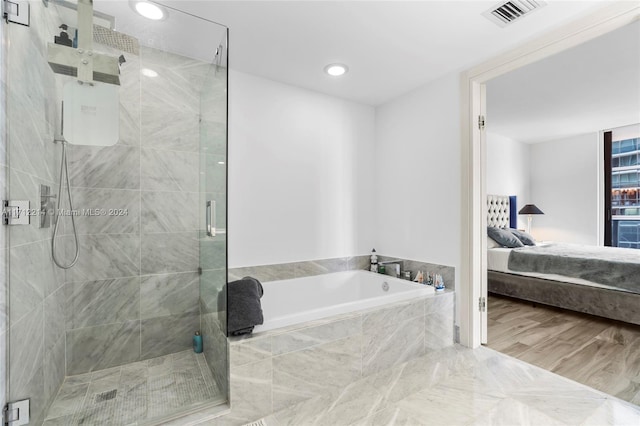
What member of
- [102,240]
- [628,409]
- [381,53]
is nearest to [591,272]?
[628,409]

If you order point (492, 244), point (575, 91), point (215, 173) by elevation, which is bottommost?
point (492, 244)

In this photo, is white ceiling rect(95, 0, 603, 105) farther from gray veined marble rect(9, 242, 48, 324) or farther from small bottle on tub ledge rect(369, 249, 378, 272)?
small bottle on tub ledge rect(369, 249, 378, 272)

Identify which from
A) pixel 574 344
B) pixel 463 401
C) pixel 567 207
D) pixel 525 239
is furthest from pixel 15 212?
pixel 567 207

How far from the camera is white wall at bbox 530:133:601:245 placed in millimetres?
5020

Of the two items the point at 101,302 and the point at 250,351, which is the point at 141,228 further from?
the point at 250,351

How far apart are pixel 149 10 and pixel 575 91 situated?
4066 mm

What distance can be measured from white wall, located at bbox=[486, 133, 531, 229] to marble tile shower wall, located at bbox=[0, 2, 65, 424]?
5.45m

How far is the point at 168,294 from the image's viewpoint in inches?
84.8

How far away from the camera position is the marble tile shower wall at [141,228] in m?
1.83

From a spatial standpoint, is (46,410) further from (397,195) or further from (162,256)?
(397,195)

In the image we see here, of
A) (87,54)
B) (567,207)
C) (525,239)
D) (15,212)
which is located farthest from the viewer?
(567,207)

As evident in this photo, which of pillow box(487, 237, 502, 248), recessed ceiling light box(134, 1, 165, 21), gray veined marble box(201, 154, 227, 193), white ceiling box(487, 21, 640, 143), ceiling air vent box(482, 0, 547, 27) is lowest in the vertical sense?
pillow box(487, 237, 502, 248)

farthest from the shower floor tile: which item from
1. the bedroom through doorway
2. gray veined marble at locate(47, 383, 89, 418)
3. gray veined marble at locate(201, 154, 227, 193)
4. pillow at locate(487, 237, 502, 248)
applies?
pillow at locate(487, 237, 502, 248)

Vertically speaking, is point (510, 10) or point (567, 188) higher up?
point (510, 10)
